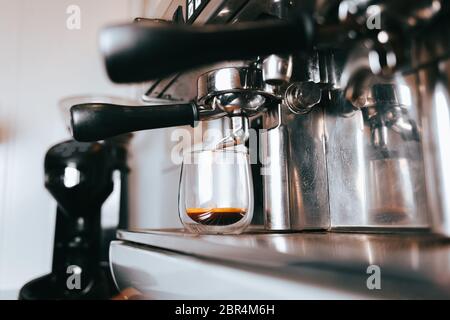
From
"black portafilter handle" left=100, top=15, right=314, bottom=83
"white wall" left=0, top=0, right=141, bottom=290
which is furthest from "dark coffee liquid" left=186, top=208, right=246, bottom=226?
"white wall" left=0, top=0, right=141, bottom=290

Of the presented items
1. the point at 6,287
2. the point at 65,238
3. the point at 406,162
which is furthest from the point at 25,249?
the point at 406,162

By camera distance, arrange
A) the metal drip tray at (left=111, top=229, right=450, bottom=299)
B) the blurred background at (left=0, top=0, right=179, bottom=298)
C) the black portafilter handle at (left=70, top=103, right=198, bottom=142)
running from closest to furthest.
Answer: the metal drip tray at (left=111, top=229, right=450, bottom=299) < the black portafilter handle at (left=70, top=103, right=198, bottom=142) < the blurred background at (left=0, top=0, right=179, bottom=298)

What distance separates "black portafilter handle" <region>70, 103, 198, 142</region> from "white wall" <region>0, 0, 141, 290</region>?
2.70 ft

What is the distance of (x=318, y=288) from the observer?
0.19 meters

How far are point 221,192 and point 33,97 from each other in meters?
0.90

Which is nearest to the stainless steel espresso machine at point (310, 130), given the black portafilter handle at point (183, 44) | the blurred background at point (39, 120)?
the black portafilter handle at point (183, 44)

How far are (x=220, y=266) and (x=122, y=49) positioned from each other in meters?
0.14

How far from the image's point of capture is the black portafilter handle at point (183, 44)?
0.20 metres

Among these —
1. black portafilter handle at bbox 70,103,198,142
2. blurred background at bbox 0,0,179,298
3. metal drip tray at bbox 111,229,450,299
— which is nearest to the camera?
metal drip tray at bbox 111,229,450,299

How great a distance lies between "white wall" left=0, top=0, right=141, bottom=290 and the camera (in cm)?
107

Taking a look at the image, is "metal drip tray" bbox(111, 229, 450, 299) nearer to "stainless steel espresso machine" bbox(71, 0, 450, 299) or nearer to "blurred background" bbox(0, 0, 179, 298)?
"stainless steel espresso machine" bbox(71, 0, 450, 299)

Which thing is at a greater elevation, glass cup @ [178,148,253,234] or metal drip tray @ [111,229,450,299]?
glass cup @ [178,148,253,234]

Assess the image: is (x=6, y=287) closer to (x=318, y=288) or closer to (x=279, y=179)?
(x=279, y=179)

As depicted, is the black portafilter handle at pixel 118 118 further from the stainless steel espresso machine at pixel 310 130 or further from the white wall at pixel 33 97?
the white wall at pixel 33 97
